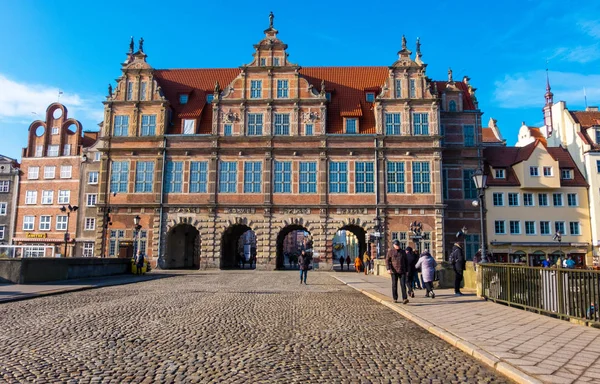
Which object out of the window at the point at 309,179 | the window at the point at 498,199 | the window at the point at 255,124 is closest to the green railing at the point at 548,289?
the window at the point at 309,179

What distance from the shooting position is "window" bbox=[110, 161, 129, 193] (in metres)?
39.6

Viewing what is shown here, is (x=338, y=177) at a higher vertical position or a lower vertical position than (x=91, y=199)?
higher

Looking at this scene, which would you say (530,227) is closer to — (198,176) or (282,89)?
(282,89)

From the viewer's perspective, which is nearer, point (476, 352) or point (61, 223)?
point (476, 352)

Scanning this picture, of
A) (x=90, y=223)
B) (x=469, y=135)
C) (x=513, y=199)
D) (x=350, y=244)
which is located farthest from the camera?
(x=350, y=244)

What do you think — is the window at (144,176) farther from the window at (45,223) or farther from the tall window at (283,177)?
Answer: the window at (45,223)

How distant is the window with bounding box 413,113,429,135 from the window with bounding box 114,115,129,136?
2458 centimetres

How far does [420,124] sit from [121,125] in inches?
1004

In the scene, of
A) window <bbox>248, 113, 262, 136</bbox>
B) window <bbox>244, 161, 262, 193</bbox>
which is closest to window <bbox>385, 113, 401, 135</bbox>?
window <bbox>248, 113, 262, 136</bbox>

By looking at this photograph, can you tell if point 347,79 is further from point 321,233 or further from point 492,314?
point 492,314

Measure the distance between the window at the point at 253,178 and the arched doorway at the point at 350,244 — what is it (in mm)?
7759

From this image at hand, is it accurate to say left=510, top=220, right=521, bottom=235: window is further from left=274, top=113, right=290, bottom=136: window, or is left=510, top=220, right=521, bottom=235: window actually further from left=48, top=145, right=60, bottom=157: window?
left=48, top=145, right=60, bottom=157: window

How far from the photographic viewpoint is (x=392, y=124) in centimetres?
3853

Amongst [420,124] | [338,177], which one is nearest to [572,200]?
[420,124]
